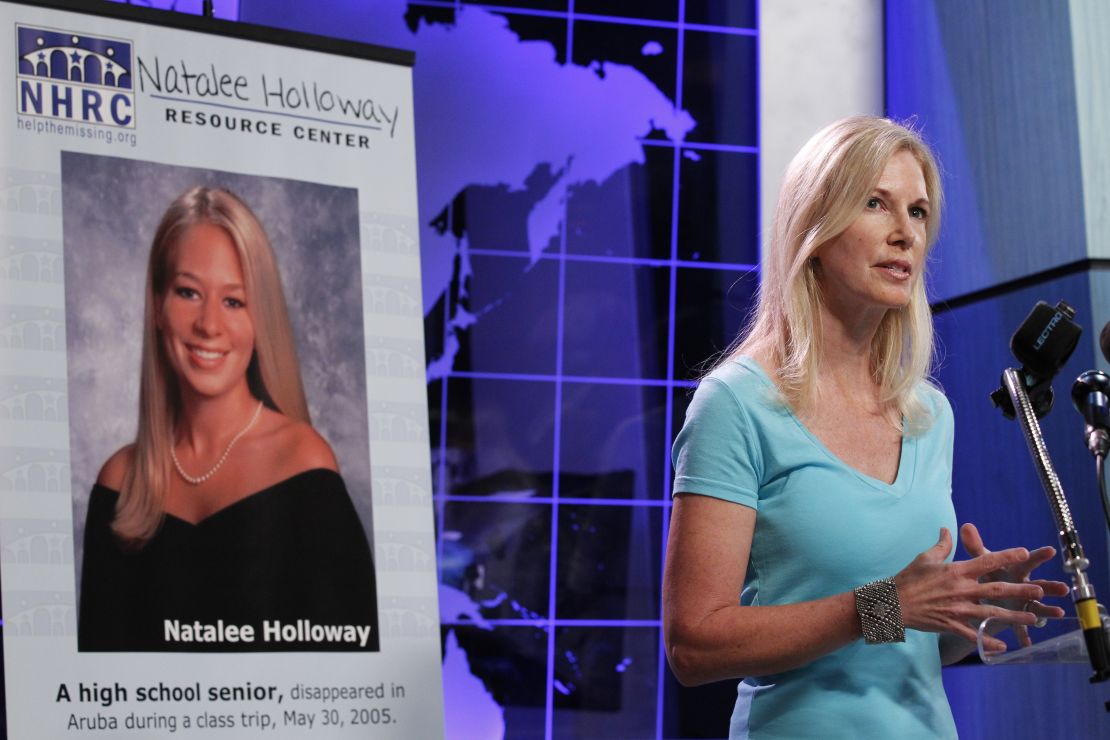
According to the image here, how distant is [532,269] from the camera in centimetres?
394

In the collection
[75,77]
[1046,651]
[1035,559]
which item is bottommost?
[1046,651]

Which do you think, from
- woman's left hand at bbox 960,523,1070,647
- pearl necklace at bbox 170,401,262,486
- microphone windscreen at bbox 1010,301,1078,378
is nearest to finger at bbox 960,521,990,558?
woman's left hand at bbox 960,523,1070,647

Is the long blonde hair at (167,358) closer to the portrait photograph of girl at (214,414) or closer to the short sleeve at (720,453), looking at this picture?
the portrait photograph of girl at (214,414)

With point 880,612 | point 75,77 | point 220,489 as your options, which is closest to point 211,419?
point 220,489

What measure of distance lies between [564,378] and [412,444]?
1300 millimetres

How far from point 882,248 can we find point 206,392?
130 cm

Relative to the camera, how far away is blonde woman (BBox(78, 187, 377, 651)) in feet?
7.82

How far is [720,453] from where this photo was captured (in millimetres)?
1713

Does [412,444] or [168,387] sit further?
[412,444]

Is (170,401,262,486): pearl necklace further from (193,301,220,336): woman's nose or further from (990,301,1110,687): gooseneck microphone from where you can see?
(990,301,1110,687): gooseneck microphone

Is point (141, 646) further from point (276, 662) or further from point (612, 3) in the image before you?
point (612, 3)

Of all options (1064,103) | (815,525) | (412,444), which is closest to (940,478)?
(815,525)

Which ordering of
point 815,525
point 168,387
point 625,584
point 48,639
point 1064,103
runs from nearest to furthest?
point 815,525 → point 48,639 → point 168,387 → point 1064,103 → point 625,584

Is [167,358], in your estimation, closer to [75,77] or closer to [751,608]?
[75,77]
